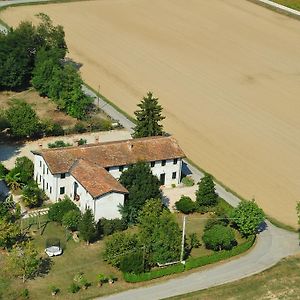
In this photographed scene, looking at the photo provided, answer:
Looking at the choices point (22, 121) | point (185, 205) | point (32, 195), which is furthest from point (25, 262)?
point (22, 121)

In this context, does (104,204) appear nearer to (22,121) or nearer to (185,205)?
(185,205)

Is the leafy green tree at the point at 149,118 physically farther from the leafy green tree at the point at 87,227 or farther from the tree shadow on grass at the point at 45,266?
the tree shadow on grass at the point at 45,266

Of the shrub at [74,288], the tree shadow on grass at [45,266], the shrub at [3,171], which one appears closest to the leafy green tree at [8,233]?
the tree shadow on grass at [45,266]

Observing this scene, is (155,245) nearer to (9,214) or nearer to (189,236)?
(189,236)

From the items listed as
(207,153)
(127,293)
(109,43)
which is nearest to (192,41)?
(109,43)

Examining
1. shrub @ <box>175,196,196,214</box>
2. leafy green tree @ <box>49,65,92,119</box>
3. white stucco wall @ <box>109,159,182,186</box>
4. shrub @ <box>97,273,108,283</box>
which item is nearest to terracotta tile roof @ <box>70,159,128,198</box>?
shrub @ <box>175,196,196,214</box>
